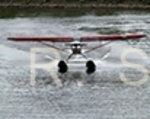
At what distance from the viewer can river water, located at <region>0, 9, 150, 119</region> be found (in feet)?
33.6

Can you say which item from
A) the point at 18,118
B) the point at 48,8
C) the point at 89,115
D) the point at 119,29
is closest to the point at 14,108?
the point at 18,118

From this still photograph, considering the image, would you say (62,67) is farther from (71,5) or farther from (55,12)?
(71,5)

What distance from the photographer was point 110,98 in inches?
430

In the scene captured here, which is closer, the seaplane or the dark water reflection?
the seaplane

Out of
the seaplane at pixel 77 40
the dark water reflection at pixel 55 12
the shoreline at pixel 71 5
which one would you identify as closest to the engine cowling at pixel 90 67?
the seaplane at pixel 77 40

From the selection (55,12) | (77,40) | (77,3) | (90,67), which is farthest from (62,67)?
(77,3)

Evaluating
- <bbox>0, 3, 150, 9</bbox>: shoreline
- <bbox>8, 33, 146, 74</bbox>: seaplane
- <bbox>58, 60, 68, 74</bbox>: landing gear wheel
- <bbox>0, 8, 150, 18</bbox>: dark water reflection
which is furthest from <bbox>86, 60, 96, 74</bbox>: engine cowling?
<bbox>0, 3, 150, 9</bbox>: shoreline

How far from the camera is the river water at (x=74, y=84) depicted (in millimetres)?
10242

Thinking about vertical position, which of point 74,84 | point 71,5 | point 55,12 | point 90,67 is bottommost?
point 74,84

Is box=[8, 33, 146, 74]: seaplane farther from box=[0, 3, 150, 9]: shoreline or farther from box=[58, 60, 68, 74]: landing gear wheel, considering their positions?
box=[0, 3, 150, 9]: shoreline

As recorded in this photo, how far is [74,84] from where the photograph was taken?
38.2 ft

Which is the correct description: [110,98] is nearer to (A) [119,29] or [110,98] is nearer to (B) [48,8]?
(A) [119,29]

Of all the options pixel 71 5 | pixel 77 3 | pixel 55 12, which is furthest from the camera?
pixel 77 3

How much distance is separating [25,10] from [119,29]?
4130 mm
